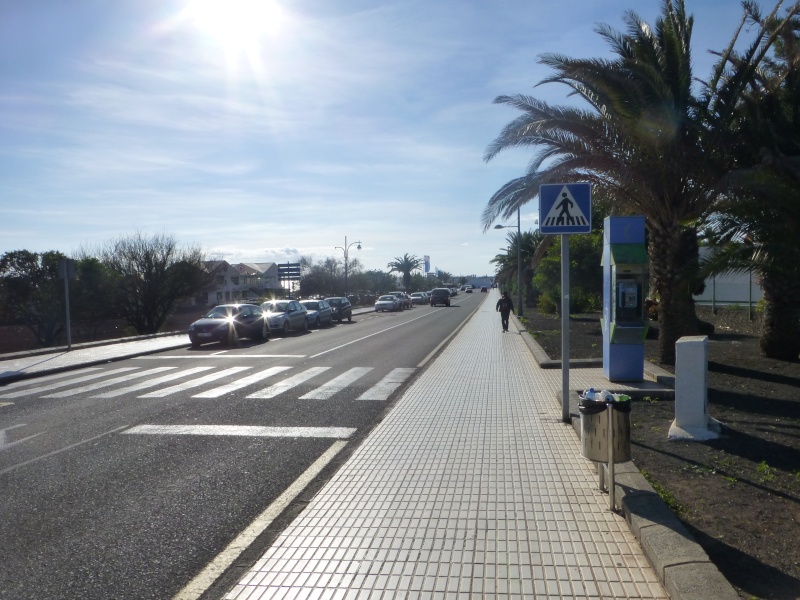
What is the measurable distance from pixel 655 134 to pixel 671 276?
2877 mm

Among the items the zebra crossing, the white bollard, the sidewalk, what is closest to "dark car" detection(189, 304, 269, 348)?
the zebra crossing

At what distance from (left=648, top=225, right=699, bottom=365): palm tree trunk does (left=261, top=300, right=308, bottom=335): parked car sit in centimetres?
1717

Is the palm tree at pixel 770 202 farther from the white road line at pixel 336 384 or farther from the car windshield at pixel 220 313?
the car windshield at pixel 220 313

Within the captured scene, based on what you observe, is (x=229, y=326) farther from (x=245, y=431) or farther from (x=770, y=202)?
(x=770, y=202)

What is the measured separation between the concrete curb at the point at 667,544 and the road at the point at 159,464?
2.74 m

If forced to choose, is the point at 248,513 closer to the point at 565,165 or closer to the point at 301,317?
the point at 565,165

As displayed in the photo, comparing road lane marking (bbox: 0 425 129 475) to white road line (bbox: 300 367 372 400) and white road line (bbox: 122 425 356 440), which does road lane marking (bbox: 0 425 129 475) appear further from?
white road line (bbox: 300 367 372 400)

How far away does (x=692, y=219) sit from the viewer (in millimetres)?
12742

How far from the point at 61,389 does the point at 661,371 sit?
11389 mm

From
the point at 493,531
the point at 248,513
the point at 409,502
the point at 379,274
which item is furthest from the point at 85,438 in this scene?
the point at 379,274

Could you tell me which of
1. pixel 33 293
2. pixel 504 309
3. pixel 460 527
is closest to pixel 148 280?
pixel 33 293

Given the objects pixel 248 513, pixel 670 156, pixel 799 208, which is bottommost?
pixel 248 513

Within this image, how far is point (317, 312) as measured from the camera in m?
35.6

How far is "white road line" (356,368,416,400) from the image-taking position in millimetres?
12227
